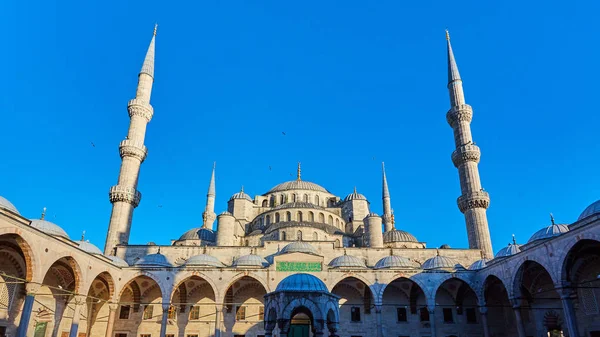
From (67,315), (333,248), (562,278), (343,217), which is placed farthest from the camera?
(343,217)

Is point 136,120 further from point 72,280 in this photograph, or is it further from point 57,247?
point 57,247

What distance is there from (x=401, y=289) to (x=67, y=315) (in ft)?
57.0

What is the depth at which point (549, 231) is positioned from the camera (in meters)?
19.4

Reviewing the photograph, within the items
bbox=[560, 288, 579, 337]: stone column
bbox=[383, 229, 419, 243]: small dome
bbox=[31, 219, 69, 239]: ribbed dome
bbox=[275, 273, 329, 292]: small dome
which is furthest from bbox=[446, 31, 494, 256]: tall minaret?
bbox=[31, 219, 69, 239]: ribbed dome

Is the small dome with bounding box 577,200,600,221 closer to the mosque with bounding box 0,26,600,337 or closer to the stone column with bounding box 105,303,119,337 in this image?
the mosque with bounding box 0,26,600,337

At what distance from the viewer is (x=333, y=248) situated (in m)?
25.6

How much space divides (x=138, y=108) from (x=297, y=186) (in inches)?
557

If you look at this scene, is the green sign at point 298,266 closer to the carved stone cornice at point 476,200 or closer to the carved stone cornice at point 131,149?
the carved stone cornice at point 476,200

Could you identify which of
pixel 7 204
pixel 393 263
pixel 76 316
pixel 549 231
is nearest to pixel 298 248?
pixel 393 263

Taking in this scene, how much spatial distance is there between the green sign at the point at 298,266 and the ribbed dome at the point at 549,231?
418 inches

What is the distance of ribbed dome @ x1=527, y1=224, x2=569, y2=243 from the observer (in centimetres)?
1922

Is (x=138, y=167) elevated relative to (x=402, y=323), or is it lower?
elevated

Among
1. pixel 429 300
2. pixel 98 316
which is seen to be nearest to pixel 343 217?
pixel 429 300

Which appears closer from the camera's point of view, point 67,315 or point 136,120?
point 67,315
